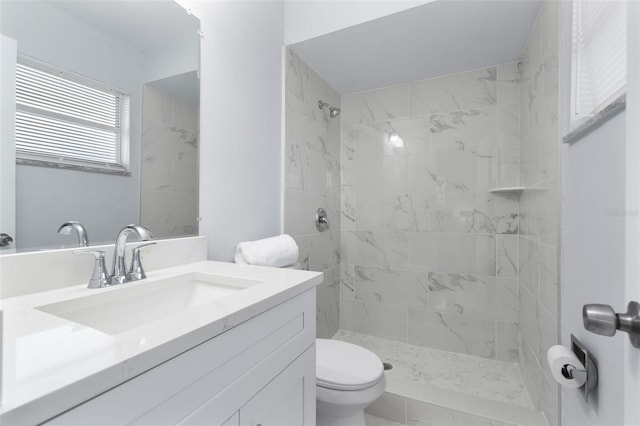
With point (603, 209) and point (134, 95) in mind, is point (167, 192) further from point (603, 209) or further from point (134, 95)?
point (603, 209)

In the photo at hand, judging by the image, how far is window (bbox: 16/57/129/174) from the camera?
75 centimetres

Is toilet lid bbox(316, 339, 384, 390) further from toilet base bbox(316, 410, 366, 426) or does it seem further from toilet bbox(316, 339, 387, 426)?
toilet base bbox(316, 410, 366, 426)

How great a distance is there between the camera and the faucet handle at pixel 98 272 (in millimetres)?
802

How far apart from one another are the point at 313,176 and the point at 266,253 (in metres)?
0.91

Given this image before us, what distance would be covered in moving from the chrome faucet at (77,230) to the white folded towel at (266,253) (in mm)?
589

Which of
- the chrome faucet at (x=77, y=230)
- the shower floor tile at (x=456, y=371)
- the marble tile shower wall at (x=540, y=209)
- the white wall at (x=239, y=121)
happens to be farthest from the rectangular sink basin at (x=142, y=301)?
the shower floor tile at (x=456, y=371)

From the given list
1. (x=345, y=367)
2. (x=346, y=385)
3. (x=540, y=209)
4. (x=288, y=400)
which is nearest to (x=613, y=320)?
(x=288, y=400)

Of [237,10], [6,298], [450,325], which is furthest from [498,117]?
[6,298]

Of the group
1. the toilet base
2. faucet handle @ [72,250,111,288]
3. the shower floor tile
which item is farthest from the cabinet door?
the shower floor tile

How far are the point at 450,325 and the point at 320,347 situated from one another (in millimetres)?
1139

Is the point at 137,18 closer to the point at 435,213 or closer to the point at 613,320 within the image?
the point at 613,320

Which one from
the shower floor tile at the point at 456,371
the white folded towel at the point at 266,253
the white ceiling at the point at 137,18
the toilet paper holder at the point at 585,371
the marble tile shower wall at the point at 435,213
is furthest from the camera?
the marble tile shower wall at the point at 435,213

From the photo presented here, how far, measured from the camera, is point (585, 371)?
2.25ft

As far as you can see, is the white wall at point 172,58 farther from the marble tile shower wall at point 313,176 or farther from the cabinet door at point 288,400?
the cabinet door at point 288,400
